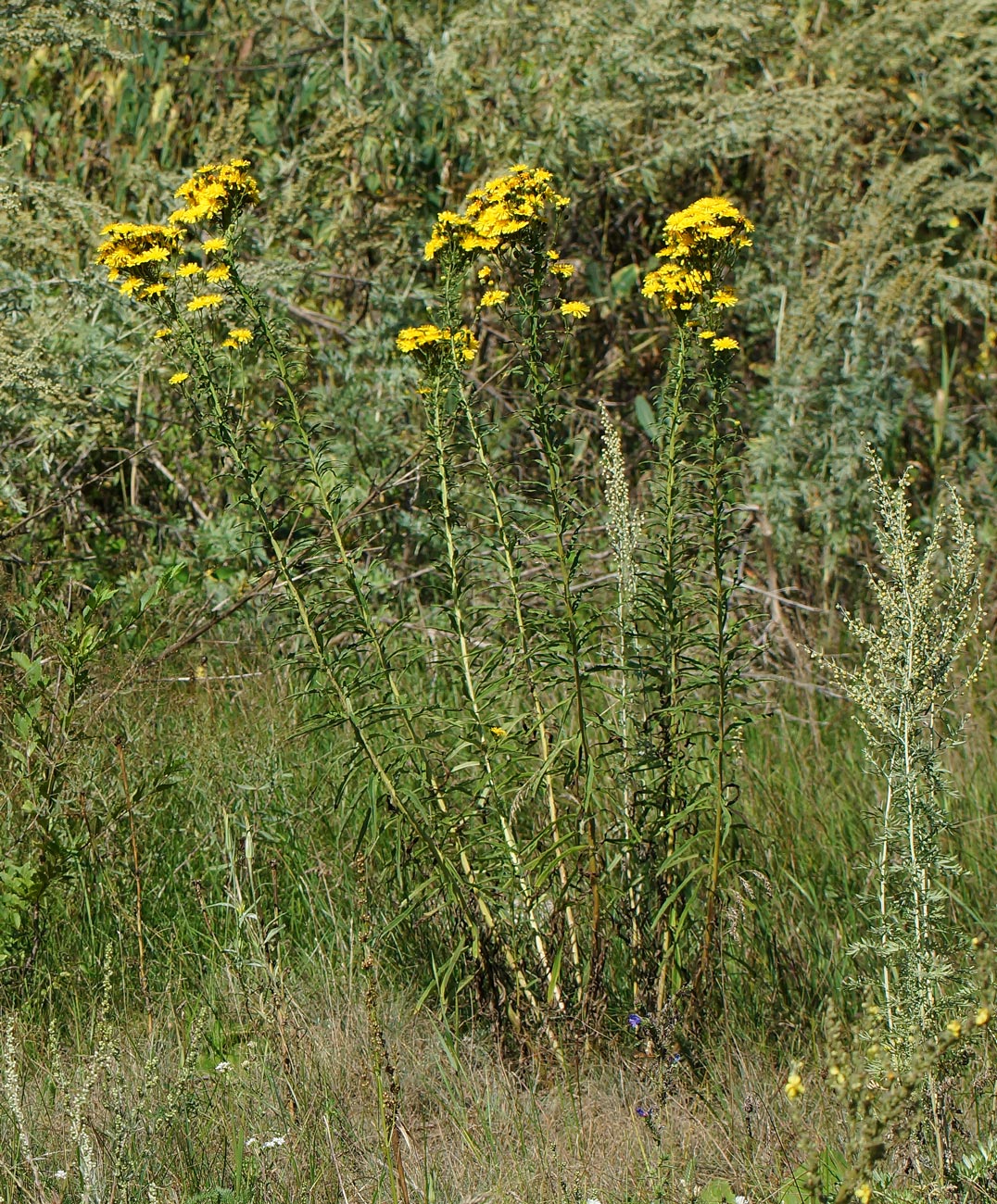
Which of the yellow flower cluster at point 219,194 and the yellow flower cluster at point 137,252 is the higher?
the yellow flower cluster at point 219,194

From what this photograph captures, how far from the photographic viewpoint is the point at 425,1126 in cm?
242

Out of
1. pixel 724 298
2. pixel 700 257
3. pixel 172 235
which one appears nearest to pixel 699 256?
pixel 700 257

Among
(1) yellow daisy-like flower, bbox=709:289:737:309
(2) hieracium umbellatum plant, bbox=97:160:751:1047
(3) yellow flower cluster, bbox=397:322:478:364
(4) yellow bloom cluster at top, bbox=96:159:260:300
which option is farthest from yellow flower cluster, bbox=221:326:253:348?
(1) yellow daisy-like flower, bbox=709:289:737:309

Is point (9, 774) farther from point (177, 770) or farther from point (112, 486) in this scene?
point (112, 486)

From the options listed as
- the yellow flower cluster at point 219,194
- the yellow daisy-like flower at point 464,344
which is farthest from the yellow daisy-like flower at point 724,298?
the yellow flower cluster at point 219,194

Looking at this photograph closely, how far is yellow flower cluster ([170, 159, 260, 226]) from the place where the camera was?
2490 mm

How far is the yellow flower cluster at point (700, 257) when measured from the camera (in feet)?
7.97

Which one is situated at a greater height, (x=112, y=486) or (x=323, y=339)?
(x=323, y=339)

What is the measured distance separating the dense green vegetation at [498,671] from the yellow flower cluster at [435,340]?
0.01 m

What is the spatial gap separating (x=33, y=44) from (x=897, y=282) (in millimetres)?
3010

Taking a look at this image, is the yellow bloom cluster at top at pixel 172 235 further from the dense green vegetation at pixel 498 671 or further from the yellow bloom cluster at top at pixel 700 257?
the yellow bloom cluster at top at pixel 700 257

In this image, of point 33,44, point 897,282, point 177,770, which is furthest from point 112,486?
point 897,282

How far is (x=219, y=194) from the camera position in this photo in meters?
2.50

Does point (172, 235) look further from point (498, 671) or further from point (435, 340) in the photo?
point (498, 671)
